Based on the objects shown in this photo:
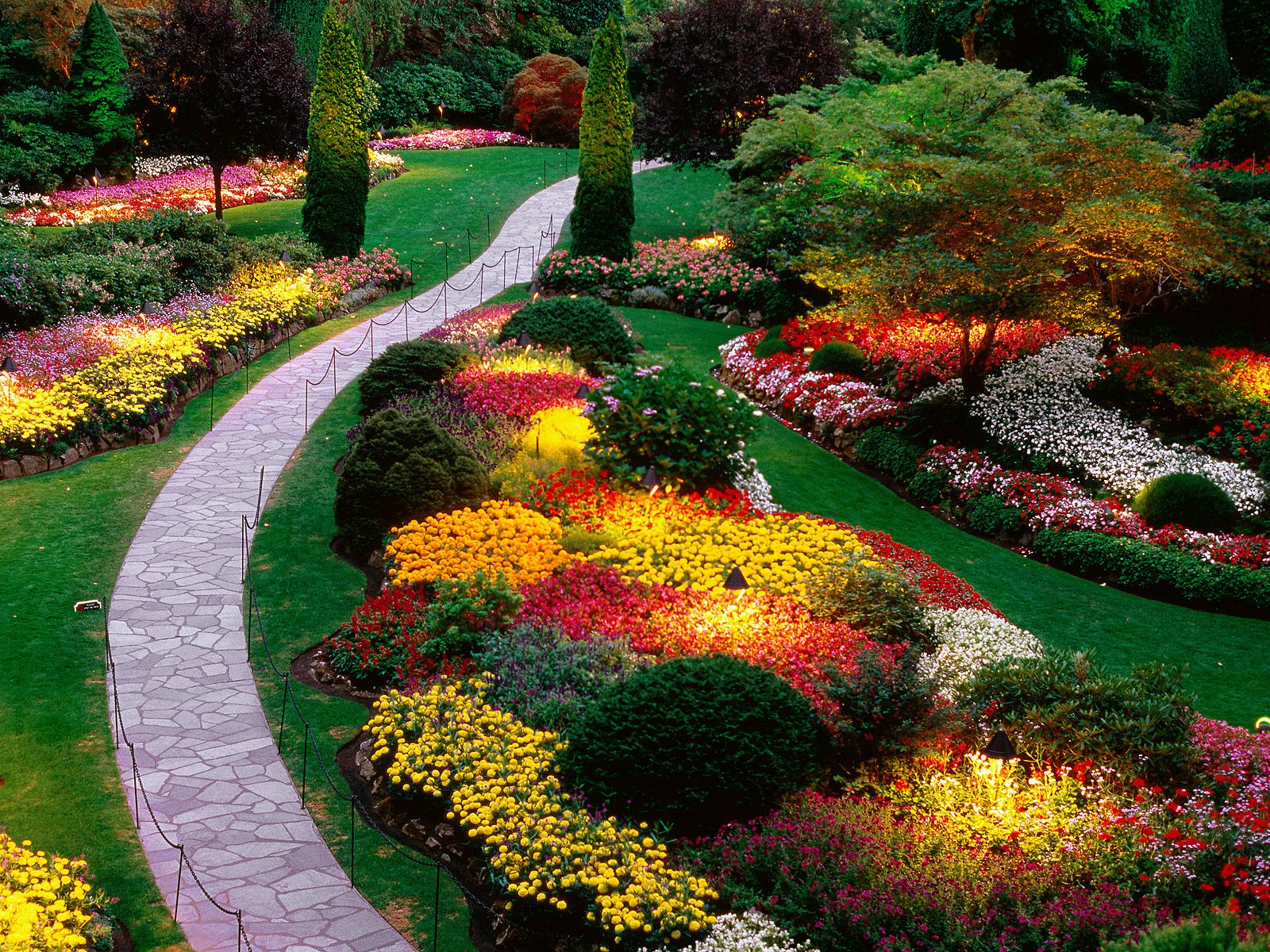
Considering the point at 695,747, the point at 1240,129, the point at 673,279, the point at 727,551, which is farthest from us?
the point at 673,279

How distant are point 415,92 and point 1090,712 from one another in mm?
38401

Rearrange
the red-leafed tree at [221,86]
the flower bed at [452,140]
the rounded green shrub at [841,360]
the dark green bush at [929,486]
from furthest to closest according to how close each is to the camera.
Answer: the flower bed at [452,140] → the red-leafed tree at [221,86] → the rounded green shrub at [841,360] → the dark green bush at [929,486]

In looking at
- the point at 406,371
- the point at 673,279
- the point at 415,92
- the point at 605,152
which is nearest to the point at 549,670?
the point at 406,371

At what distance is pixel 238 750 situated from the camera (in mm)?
8602

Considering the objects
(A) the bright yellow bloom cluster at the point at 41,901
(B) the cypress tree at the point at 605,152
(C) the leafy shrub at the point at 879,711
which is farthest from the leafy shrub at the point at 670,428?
(B) the cypress tree at the point at 605,152

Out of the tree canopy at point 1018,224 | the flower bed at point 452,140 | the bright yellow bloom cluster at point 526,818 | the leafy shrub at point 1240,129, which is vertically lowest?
the bright yellow bloom cluster at point 526,818

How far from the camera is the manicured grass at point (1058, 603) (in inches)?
416

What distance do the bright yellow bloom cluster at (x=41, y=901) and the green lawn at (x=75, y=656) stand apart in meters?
0.40

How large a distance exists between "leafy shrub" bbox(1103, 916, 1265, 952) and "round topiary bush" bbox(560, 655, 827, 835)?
8.75 ft

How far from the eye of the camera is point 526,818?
7035mm

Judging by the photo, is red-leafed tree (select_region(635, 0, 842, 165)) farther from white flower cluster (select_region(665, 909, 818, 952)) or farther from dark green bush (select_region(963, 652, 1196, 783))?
white flower cluster (select_region(665, 909, 818, 952))

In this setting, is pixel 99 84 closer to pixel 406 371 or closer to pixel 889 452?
pixel 406 371

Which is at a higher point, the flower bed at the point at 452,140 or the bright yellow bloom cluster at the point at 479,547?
the flower bed at the point at 452,140

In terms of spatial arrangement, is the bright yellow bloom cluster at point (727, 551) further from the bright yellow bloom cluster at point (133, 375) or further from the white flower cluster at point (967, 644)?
the bright yellow bloom cluster at point (133, 375)
